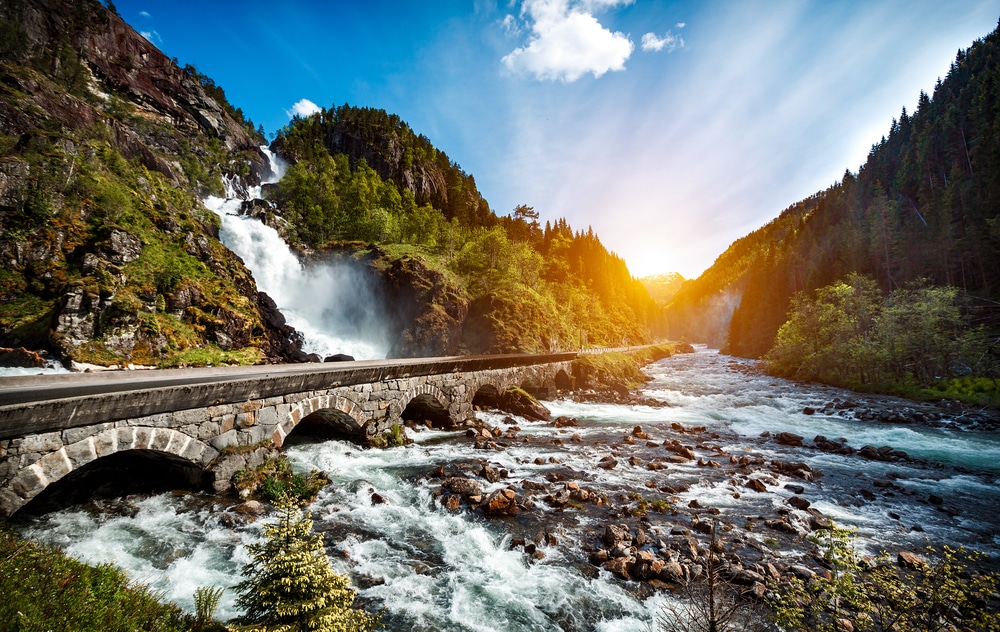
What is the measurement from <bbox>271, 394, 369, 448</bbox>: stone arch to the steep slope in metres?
13.5

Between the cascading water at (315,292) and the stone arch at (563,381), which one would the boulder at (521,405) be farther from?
the cascading water at (315,292)

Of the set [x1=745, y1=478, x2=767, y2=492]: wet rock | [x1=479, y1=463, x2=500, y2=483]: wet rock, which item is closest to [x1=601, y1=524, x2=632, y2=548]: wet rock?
[x1=479, y1=463, x2=500, y2=483]: wet rock

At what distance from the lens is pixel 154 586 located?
19.8 feet

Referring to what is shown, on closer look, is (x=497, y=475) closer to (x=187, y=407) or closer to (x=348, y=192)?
(x=187, y=407)

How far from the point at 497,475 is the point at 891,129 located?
382ft

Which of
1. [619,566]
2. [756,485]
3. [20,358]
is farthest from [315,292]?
[756,485]

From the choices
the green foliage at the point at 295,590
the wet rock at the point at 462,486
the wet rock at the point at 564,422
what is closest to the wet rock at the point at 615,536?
the wet rock at the point at 462,486

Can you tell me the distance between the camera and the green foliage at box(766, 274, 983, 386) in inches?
1105

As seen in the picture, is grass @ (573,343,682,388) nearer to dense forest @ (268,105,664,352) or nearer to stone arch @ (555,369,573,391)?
stone arch @ (555,369,573,391)

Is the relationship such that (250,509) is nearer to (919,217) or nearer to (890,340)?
(890,340)

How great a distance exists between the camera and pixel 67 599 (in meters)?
3.97

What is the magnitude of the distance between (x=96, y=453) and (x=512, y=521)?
29.0 feet

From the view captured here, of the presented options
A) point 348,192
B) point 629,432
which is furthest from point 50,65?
point 629,432

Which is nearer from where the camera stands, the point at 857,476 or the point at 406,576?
the point at 406,576
